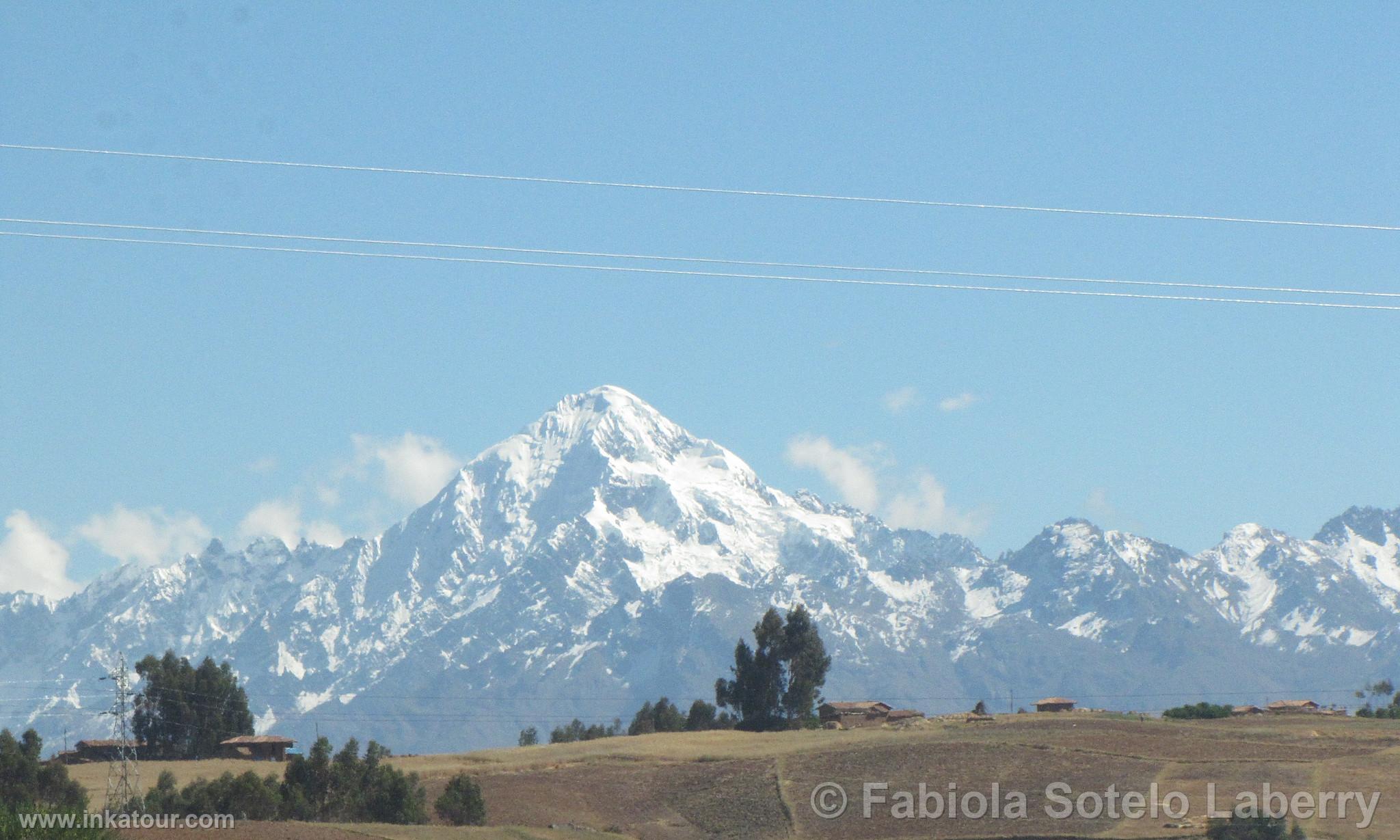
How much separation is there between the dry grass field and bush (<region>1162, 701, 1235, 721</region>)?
8.47 m

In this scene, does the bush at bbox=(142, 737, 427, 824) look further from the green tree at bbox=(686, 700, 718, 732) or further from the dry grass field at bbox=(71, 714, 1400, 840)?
the green tree at bbox=(686, 700, 718, 732)

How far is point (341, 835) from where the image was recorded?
8175 centimetres

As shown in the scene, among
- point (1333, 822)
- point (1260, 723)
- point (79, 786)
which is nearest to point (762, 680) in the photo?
point (1260, 723)

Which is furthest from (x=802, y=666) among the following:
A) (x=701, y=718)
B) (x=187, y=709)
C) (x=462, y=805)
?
(x=462, y=805)

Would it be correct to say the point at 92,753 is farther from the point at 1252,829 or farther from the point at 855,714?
the point at 1252,829

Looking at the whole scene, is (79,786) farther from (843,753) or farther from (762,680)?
(762,680)

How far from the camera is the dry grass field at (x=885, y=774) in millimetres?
94500

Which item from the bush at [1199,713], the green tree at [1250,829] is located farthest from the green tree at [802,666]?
the green tree at [1250,829]

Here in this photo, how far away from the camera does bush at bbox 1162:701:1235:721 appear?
148 m

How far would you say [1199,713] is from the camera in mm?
150125

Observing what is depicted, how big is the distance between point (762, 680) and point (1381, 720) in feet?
212

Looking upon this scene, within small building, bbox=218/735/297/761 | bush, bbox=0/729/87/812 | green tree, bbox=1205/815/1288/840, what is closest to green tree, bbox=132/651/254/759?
small building, bbox=218/735/297/761

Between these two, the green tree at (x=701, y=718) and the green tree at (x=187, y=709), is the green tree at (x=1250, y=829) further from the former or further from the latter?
the green tree at (x=187, y=709)

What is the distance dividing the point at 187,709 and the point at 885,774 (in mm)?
96242
